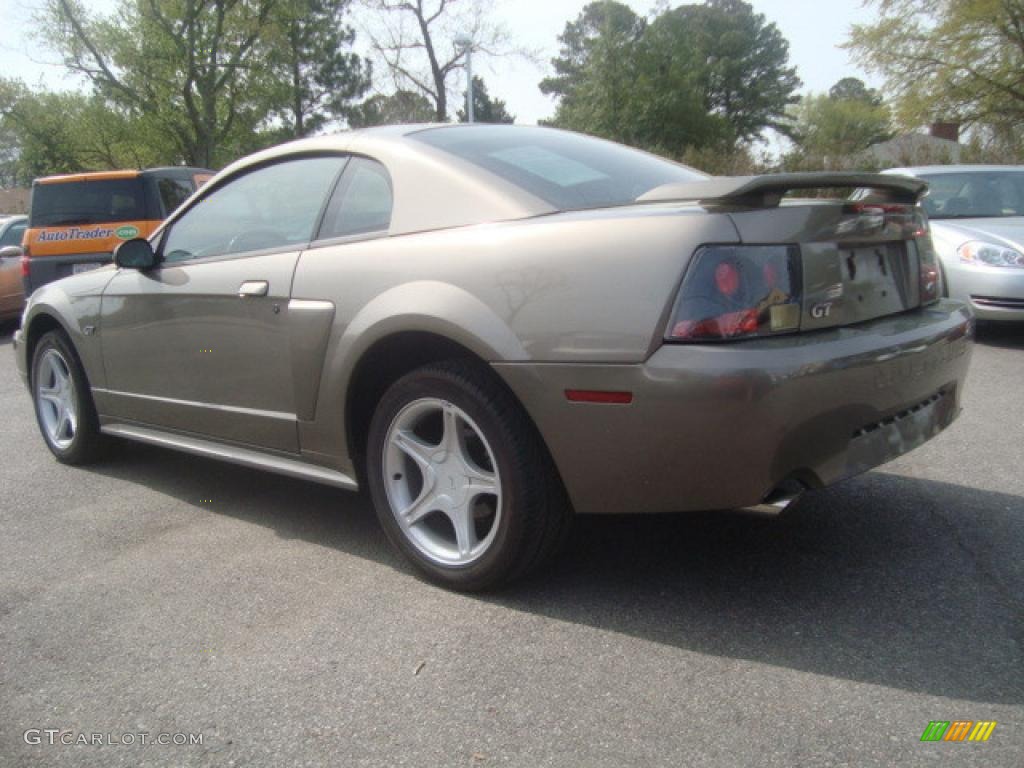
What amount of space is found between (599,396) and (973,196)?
7.36 metres

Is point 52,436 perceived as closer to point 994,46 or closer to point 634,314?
point 634,314

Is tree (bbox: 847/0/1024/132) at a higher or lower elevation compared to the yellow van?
higher

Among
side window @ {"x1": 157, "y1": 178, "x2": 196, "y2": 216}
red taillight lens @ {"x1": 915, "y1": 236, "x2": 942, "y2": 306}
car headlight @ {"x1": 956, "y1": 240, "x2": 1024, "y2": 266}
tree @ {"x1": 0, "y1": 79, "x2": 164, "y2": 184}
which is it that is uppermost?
tree @ {"x1": 0, "y1": 79, "x2": 164, "y2": 184}

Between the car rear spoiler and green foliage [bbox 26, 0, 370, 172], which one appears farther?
green foliage [bbox 26, 0, 370, 172]

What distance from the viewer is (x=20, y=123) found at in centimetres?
3594

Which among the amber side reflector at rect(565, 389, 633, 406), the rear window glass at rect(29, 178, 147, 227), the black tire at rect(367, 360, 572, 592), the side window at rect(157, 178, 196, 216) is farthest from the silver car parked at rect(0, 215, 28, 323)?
the amber side reflector at rect(565, 389, 633, 406)

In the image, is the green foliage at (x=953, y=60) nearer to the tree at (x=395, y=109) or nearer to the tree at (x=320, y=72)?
the tree at (x=395, y=109)

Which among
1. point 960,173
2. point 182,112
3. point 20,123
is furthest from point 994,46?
point 20,123

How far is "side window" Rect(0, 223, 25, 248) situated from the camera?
12828 millimetres

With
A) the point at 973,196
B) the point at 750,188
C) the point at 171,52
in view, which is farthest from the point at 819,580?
the point at 171,52

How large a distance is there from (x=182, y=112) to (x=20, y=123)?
28.4 ft

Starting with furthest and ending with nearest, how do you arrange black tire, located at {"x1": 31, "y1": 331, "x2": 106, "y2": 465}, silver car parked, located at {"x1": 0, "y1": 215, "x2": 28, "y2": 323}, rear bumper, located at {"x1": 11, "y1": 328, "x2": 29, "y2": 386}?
silver car parked, located at {"x1": 0, "y1": 215, "x2": 28, "y2": 323}
rear bumper, located at {"x1": 11, "y1": 328, "x2": 29, "y2": 386}
black tire, located at {"x1": 31, "y1": 331, "x2": 106, "y2": 465}

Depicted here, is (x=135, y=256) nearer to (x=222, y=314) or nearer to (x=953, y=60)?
(x=222, y=314)

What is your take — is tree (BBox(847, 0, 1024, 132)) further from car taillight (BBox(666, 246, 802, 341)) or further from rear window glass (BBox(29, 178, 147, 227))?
car taillight (BBox(666, 246, 802, 341))
